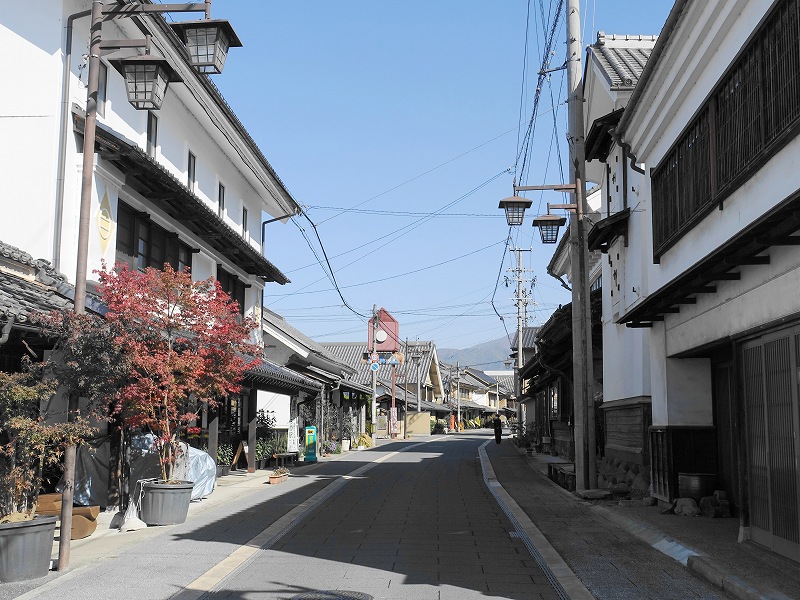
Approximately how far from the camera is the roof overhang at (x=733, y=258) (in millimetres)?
7876

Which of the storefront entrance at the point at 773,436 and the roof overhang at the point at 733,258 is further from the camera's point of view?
the storefront entrance at the point at 773,436

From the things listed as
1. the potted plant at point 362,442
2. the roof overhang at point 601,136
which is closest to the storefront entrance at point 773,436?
the roof overhang at point 601,136

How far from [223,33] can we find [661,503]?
10.7 metres

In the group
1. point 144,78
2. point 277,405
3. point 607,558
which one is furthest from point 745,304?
point 277,405

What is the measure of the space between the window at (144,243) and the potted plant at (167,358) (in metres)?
2.43

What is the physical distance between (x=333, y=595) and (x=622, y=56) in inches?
615

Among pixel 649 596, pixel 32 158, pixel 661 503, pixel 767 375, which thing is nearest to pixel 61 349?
pixel 32 158

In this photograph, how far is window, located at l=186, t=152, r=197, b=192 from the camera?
70.3 feet

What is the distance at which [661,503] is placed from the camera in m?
14.7

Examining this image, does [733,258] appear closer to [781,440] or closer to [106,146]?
[781,440]

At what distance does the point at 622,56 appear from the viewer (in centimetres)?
1975

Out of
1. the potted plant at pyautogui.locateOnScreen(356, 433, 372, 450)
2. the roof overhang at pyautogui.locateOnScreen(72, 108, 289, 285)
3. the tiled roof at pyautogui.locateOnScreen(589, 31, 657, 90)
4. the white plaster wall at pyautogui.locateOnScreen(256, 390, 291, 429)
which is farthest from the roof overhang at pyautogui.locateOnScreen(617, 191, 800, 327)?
the potted plant at pyautogui.locateOnScreen(356, 433, 372, 450)

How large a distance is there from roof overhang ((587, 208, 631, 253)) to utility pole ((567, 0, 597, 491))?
1.89 ft

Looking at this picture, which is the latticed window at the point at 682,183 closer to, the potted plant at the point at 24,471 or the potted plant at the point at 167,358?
the potted plant at the point at 167,358
